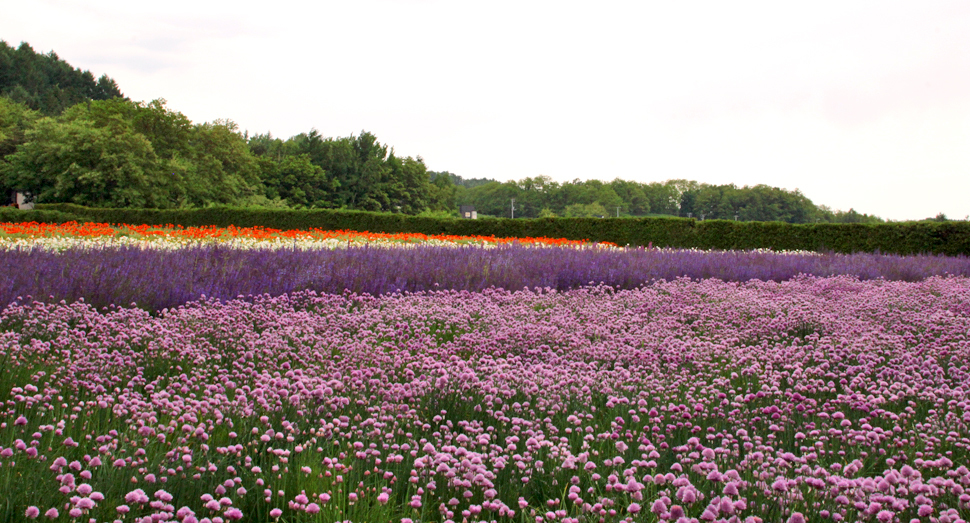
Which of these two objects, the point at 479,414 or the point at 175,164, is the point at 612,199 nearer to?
the point at 175,164

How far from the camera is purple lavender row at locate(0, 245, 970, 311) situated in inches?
256

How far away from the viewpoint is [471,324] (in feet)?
19.9

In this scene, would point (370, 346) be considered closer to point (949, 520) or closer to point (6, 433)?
point (6, 433)

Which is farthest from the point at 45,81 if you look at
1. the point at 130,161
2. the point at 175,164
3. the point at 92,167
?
the point at 130,161

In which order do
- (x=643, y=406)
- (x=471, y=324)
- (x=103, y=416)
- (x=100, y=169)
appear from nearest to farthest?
(x=103, y=416)
(x=643, y=406)
(x=471, y=324)
(x=100, y=169)

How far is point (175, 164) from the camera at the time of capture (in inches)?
1875

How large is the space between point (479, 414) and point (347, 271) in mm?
5190

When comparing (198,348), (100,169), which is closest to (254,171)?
(100,169)

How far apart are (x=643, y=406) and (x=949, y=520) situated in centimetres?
153

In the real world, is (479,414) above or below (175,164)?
below

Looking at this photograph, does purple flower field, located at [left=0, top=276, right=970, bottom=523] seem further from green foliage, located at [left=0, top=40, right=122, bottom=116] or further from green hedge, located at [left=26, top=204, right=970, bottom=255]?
green foliage, located at [left=0, top=40, right=122, bottom=116]

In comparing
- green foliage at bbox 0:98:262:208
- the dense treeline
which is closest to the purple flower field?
green foliage at bbox 0:98:262:208

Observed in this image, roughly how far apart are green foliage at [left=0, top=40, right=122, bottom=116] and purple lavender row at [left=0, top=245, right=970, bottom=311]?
87.1 metres

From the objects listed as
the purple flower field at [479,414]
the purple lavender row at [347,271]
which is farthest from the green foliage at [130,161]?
the purple flower field at [479,414]
